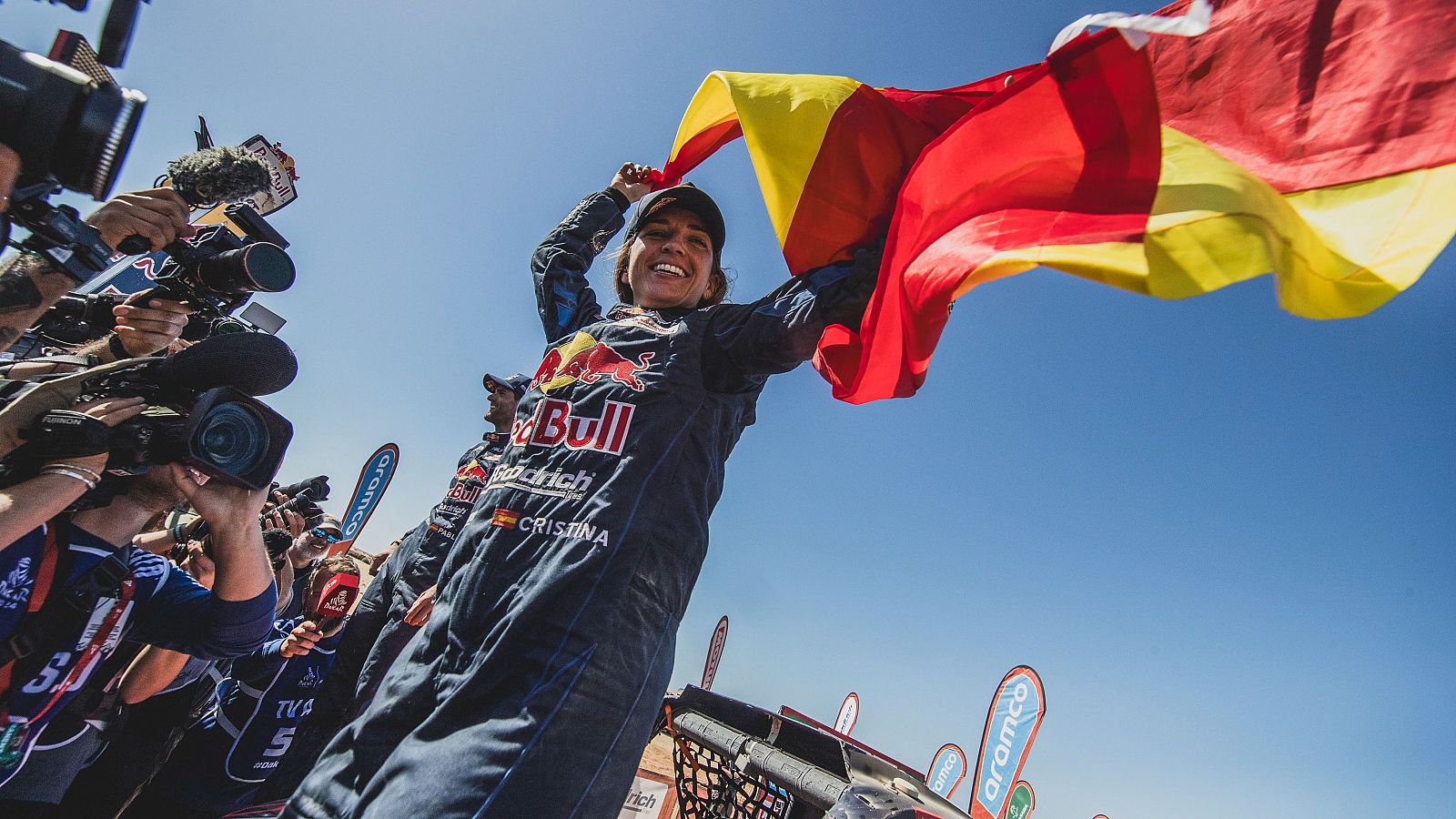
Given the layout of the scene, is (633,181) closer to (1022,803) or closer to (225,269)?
(225,269)

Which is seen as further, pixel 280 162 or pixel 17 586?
pixel 280 162

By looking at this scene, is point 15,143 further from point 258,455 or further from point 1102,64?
point 1102,64

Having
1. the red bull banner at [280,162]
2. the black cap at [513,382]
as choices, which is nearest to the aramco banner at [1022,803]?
the black cap at [513,382]

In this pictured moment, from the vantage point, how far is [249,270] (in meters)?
1.92

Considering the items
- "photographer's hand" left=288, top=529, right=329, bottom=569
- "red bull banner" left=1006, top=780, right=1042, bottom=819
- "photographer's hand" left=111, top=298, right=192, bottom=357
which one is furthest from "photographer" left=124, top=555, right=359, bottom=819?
"red bull banner" left=1006, top=780, right=1042, bottom=819

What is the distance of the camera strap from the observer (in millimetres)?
1973

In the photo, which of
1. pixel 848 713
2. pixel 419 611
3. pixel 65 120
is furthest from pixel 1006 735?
pixel 65 120

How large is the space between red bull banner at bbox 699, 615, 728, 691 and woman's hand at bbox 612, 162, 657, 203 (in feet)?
52.8

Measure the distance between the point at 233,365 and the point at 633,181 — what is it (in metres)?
1.44

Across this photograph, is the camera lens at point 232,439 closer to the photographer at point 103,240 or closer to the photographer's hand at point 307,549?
the photographer at point 103,240

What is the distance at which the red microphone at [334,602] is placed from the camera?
3898 millimetres

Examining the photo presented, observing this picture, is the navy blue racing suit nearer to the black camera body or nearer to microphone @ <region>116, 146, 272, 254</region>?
the black camera body

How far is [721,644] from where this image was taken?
58.6 feet

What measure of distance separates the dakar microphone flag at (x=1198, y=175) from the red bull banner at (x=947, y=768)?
15628 mm
